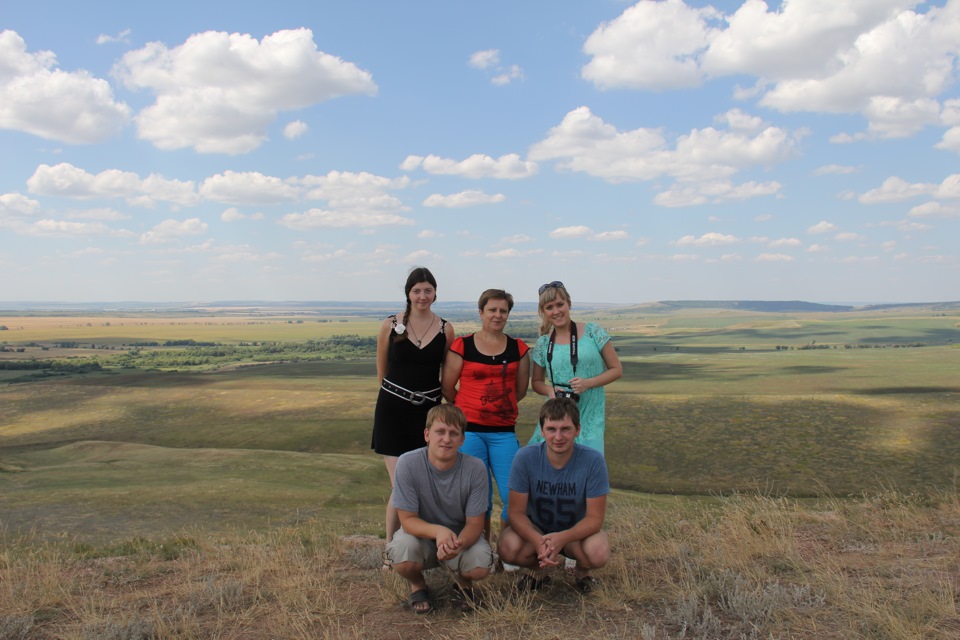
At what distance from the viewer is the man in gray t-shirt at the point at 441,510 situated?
196 inches

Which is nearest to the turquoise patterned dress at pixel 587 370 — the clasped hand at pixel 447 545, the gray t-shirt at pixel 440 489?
the gray t-shirt at pixel 440 489

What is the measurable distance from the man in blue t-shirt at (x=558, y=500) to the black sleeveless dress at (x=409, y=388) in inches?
45.5

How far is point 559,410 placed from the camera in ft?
16.6

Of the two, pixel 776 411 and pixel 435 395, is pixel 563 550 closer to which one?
pixel 435 395

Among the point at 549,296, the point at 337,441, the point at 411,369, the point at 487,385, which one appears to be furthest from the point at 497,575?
the point at 337,441

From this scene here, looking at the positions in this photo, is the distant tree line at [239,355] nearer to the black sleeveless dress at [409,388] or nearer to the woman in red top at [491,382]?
the black sleeveless dress at [409,388]

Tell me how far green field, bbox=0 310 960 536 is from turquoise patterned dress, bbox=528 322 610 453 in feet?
24.5

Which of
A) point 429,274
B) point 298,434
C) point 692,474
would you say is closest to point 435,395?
point 429,274

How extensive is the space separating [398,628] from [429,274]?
9.67 feet

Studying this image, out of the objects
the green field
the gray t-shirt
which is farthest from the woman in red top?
the green field

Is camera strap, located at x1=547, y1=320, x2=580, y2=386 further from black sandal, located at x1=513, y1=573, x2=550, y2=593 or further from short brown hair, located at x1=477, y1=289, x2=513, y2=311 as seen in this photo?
black sandal, located at x1=513, y1=573, x2=550, y2=593

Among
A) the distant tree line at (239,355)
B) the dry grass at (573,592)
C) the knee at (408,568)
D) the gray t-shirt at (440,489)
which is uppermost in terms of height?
the gray t-shirt at (440,489)

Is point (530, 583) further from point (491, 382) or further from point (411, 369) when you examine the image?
point (411, 369)

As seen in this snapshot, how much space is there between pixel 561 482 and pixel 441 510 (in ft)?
3.25
